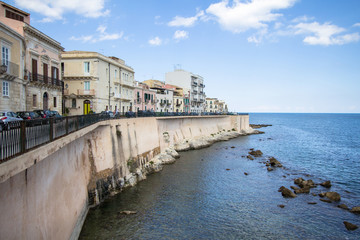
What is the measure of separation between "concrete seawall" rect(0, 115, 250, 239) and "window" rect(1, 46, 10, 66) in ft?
27.6

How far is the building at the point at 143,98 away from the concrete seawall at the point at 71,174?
52.0ft

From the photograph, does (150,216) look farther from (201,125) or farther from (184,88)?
(184,88)

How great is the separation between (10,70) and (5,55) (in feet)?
4.03

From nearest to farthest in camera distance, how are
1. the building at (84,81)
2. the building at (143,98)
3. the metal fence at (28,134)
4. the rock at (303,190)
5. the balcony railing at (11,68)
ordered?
the metal fence at (28,134) → the balcony railing at (11,68) → the rock at (303,190) → the building at (84,81) → the building at (143,98)

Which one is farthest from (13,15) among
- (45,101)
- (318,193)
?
(318,193)

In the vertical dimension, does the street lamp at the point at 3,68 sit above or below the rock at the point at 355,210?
above

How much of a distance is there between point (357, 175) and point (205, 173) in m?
19.8

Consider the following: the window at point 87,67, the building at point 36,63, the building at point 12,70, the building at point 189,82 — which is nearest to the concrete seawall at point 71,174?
the building at point 12,70

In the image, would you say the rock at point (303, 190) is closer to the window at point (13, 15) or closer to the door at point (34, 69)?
the door at point (34, 69)

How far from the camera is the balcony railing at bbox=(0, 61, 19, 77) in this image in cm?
2031

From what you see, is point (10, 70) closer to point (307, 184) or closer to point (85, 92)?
point (85, 92)

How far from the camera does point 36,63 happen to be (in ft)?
85.8

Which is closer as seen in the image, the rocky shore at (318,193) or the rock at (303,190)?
the rocky shore at (318,193)

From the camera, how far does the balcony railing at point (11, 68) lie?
66.6ft
